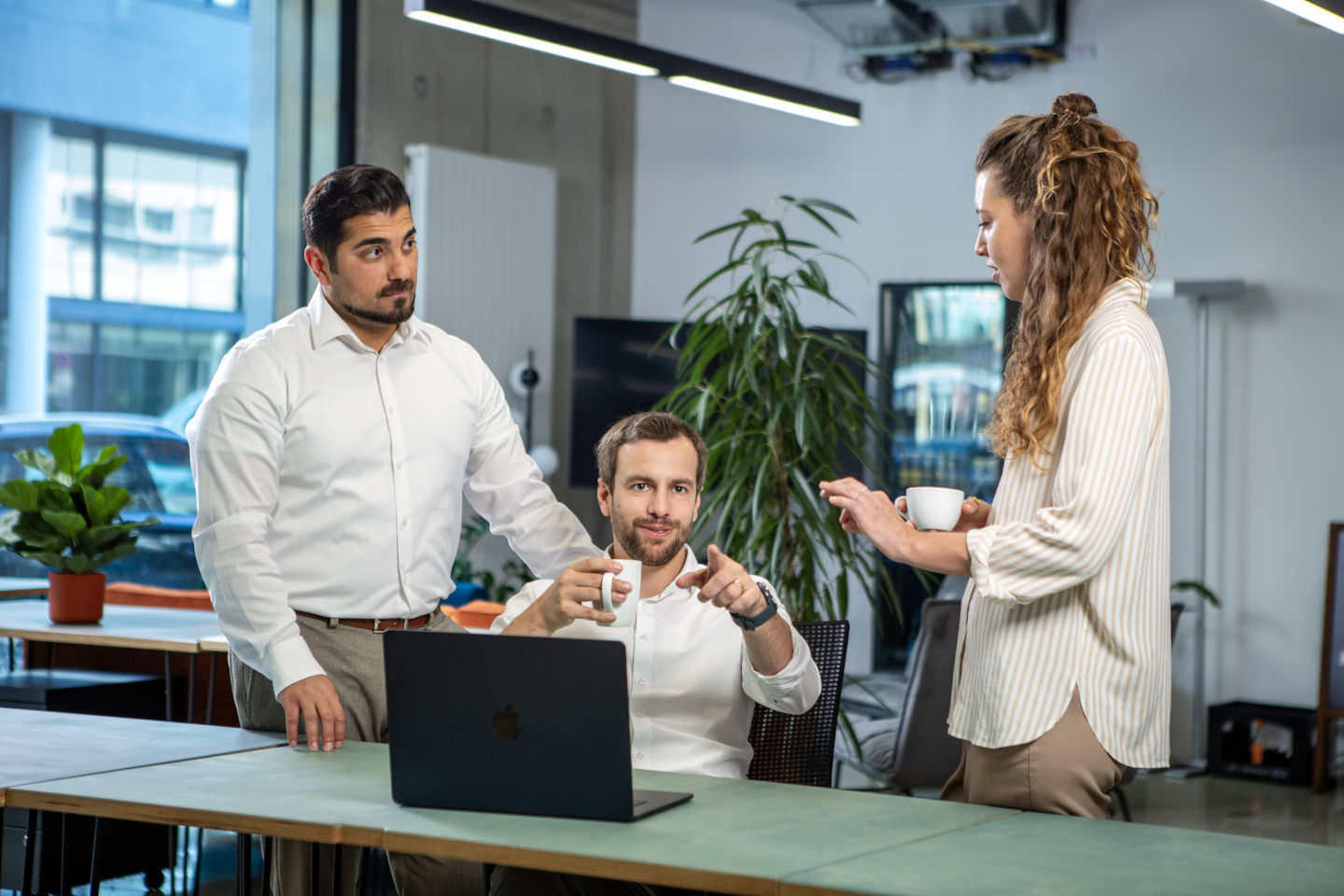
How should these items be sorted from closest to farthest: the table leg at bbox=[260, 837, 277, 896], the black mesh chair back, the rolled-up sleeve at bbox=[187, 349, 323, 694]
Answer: the table leg at bbox=[260, 837, 277, 896]
the rolled-up sleeve at bbox=[187, 349, 323, 694]
the black mesh chair back

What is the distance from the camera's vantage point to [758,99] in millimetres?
5934

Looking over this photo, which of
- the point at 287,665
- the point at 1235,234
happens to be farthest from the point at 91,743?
the point at 1235,234

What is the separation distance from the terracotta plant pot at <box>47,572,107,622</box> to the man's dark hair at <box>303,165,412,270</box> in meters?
1.97

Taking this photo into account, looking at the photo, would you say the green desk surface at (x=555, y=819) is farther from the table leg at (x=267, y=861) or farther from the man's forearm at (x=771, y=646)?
the man's forearm at (x=771, y=646)

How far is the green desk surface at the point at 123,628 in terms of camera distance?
3.79 m

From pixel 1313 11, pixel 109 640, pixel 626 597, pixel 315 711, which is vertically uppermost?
pixel 1313 11

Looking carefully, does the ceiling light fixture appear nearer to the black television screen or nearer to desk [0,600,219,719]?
the black television screen

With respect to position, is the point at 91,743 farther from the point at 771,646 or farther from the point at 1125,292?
the point at 1125,292

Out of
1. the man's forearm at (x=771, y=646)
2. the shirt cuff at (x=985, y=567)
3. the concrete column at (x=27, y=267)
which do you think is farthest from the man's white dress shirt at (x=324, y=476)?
the concrete column at (x=27, y=267)

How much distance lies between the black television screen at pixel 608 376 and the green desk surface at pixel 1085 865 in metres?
5.32

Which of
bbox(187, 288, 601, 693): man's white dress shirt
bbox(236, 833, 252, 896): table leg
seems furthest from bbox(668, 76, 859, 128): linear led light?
bbox(236, 833, 252, 896): table leg

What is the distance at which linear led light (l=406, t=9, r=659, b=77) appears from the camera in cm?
438

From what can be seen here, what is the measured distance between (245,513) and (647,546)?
68cm

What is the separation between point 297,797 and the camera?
6.15 feet
